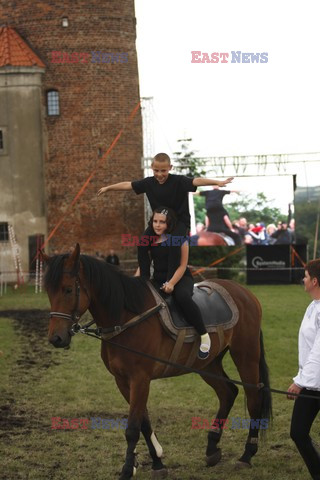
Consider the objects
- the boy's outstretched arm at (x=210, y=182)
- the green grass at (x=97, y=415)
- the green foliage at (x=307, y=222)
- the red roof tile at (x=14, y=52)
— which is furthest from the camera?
the red roof tile at (x=14, y=52)

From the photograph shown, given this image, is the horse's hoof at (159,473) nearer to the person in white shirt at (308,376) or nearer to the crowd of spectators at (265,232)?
the person in white shirt at (308,376)

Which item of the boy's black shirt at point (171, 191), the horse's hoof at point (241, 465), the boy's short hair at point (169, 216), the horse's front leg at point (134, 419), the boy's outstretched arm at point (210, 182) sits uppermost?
the boy's outstretched arm at point (210, 182)

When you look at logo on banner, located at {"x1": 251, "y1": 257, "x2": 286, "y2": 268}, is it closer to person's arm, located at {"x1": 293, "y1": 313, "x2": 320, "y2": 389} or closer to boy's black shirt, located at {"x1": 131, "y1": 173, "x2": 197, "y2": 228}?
boy's black shirt, located at {"x1": 131, "y1": 173, "x2": 197, "y2": 228}

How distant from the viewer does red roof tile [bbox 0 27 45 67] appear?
3556 cm

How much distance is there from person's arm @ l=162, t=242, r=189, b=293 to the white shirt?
1.58m

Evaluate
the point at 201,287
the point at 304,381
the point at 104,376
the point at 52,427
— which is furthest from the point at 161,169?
the point at 104,376

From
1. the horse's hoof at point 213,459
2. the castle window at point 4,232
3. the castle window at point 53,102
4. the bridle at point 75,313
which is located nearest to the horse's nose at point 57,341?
the bridle at point 75,313

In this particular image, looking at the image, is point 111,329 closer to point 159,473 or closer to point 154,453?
point 154,453

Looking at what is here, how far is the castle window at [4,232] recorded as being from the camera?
118 ft

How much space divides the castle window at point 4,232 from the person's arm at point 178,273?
29598 mm

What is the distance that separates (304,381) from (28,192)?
1242 inches

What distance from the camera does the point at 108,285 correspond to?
6965 mm

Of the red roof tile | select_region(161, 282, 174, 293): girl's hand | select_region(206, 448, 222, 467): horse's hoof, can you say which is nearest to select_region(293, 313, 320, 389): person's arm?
select_region(161, 282, 174, 293): girl's hand

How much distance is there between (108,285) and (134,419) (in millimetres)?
1236
